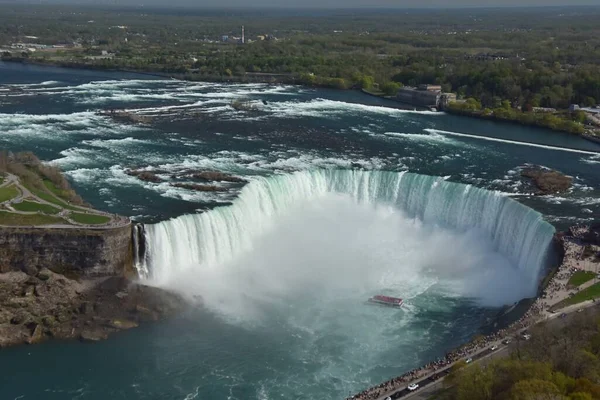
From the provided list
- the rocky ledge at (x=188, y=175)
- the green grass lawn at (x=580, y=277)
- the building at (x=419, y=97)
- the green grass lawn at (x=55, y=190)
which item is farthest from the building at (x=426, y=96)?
the green grass lawn at (x=55, y=190)

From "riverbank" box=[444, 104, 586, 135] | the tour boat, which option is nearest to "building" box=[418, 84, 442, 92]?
"riverbank" box=[444, 104, 586, 135]

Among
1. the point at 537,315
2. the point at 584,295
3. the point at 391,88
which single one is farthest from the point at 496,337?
the point at 391,88

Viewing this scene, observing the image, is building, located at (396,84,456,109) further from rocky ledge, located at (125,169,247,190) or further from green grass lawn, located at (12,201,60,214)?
green grass lawn, located at (12,201,60,214)

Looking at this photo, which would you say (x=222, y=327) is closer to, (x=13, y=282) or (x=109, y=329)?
(x=109, y=329)

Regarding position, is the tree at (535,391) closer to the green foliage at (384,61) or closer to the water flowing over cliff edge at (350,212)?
the water flowing over cliff edge at (350,212)

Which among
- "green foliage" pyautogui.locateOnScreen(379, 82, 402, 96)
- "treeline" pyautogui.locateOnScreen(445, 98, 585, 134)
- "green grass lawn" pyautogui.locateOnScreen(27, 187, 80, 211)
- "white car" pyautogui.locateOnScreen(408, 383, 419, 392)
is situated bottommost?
"white car" pyautogui.locateOnScreen(408, 383, 419, 392)

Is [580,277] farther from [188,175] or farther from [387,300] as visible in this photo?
[188,175]
